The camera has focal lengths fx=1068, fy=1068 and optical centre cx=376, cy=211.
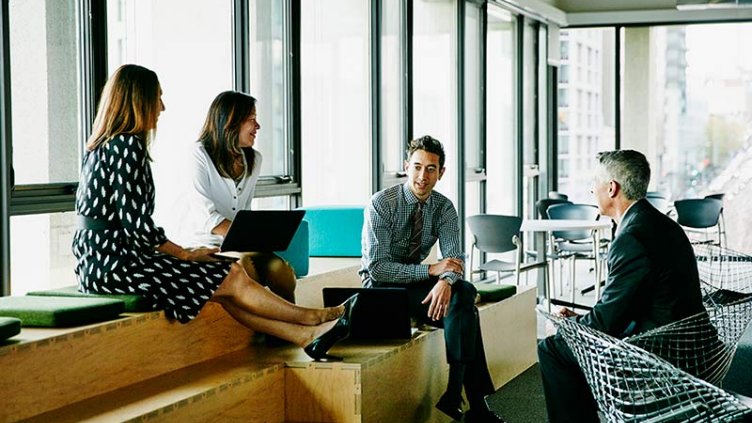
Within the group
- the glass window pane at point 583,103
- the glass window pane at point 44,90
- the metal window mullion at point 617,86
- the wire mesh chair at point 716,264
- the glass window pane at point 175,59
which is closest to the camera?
the glass window pane at point 44,90

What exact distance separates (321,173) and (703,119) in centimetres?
779

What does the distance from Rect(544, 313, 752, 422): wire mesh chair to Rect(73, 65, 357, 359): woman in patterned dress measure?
1351 mm

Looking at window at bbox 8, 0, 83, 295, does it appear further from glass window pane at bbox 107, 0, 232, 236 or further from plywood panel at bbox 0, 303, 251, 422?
plywood panel at bbox 0, 303, 251, 422

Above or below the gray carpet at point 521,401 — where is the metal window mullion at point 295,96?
above

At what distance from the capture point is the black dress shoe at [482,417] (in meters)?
5.27

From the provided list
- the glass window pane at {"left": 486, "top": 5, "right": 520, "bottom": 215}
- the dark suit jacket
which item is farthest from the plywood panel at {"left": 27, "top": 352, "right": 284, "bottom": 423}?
the glass window pane at {"left": 486, "top": 5, "right": 520, "bottom": 215}

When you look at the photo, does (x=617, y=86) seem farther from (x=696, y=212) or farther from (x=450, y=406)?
(x=450, y=406)

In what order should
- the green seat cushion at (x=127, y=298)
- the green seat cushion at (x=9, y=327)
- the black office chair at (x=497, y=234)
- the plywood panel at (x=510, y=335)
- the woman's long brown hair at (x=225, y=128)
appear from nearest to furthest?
1. the green seat cushion at (x=9, y=327)
2. the green seat cushion at (x=127, y=298)
3. the woman's long brown hair at (x=225, y=128)
4. the plywood panel at (x=510, y=335)
5. the black office chair at (x=497, y=234)

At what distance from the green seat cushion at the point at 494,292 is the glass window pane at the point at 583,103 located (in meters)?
7.88

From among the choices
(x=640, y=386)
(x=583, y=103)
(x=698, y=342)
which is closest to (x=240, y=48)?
(x=698, y=342)

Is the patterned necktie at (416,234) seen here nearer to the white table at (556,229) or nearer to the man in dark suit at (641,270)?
the man in dark suit at (641,270)

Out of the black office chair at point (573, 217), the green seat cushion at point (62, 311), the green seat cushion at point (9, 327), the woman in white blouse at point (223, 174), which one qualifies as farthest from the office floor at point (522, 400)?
the black office chair at point (573, 217)

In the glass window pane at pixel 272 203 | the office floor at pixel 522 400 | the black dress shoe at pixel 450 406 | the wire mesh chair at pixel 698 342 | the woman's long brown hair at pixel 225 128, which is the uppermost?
the woman's long brown hair at pixel 225 128

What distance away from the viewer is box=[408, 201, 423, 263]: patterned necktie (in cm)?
562
